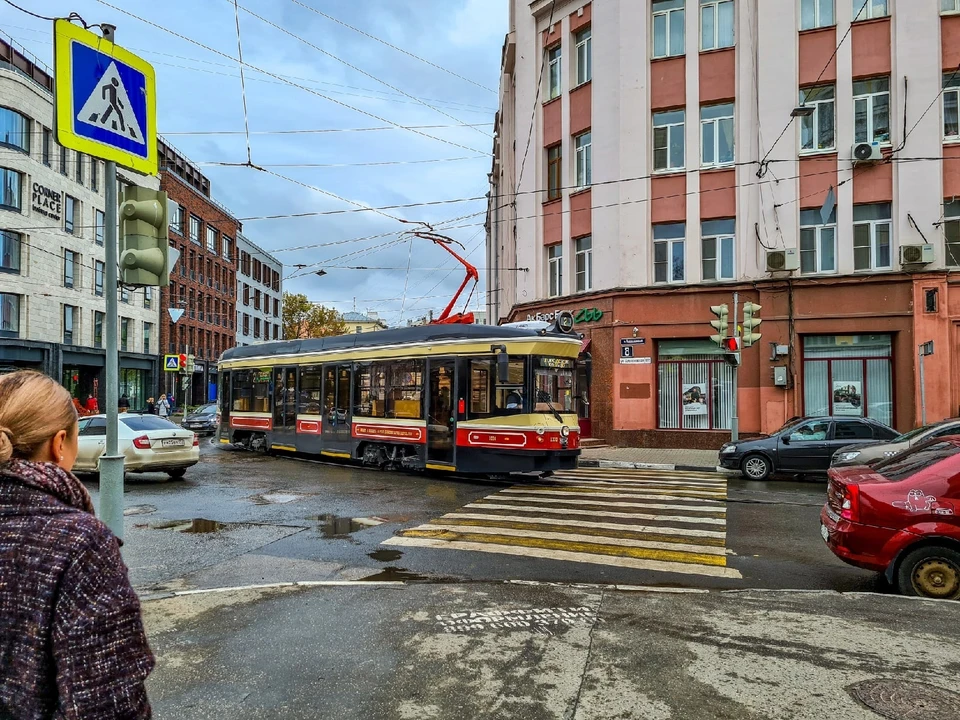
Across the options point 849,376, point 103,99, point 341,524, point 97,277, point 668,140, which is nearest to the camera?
point 103,99

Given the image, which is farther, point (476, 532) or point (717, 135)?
point (717, 135)

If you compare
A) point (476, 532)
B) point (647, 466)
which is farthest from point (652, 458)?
point (476, 532)

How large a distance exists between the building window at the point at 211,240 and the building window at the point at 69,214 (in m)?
18.2

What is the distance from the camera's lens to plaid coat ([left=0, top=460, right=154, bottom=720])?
1.77 meters

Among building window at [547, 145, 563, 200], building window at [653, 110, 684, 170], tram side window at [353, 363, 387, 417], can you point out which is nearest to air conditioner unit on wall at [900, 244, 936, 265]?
building window at [653, 110, 684, 170]

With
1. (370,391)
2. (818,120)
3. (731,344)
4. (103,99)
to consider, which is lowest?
(370,391)

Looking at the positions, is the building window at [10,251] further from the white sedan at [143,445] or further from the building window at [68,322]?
the white sedan at [143,445]

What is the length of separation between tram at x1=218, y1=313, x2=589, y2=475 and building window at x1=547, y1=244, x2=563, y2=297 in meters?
10.6

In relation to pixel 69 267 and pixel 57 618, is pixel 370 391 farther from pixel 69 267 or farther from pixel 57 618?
pixel 69 267

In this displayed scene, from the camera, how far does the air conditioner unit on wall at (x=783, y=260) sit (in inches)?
832

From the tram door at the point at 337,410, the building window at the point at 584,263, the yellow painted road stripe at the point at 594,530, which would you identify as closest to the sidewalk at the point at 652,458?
the building window at the point at 584,263

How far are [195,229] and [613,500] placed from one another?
50.3 meters

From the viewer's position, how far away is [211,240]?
189 ft

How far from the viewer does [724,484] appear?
591 inches
